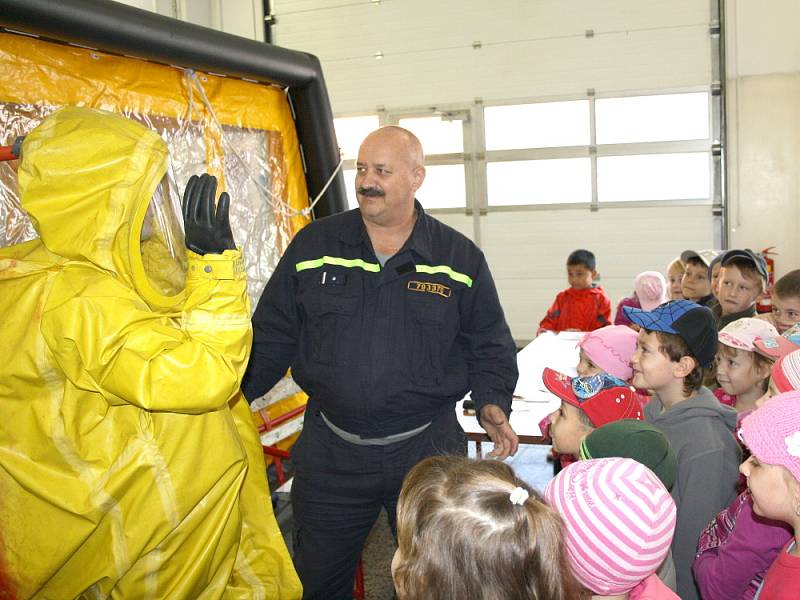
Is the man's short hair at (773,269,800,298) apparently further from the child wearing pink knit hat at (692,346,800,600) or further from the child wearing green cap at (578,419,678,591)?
the child wearing green cap at (578,419,678,591)

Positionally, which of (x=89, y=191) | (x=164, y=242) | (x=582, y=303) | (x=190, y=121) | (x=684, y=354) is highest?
(x=190, y=121)

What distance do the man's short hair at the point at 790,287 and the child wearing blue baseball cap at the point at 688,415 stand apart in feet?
3.63

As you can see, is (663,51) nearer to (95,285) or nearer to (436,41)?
(436,41)

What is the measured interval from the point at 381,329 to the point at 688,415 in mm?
1047

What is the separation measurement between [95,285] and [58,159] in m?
0.30

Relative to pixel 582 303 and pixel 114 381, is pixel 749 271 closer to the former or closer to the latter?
pixel 582 303

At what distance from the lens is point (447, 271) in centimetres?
261

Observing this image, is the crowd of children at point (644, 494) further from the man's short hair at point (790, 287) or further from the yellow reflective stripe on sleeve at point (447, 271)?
the man's short hair at point (790, 287)

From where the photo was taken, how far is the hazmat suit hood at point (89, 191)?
1619 mm

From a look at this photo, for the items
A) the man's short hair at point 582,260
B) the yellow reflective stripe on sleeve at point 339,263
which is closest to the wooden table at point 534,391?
the man's short hair at point 582,260

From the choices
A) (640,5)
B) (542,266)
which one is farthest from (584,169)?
(640,5)

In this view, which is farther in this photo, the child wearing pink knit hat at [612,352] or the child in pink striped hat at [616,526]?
the child wearing pink knit hat at [612,352]

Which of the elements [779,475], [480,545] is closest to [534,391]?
[779,475]

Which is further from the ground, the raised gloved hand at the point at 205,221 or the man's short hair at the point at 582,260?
the raised gloved hand at the point at 205,221
